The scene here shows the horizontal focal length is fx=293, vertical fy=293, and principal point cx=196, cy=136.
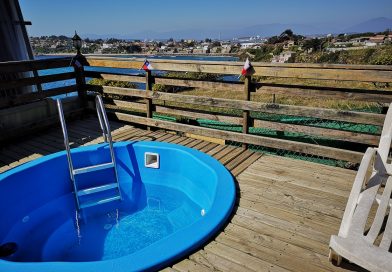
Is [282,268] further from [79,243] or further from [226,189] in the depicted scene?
[79,243]

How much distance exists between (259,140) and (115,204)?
8.09ft

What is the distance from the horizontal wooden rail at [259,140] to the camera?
4008 millimetres

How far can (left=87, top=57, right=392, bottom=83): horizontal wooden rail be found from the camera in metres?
3.59

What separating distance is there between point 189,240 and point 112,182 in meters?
2.62

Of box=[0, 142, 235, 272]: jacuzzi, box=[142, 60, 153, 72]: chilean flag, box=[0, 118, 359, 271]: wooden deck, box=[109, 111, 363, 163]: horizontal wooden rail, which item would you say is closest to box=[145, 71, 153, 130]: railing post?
box=[142, 60, 153, 72]: chilean flag

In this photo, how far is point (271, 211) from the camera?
312 cm

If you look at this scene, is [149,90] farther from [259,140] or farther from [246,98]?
[259,140]

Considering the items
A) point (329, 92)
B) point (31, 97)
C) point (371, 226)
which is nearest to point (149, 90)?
point (31, 97)

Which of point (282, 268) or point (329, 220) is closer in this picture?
point (282, 268)

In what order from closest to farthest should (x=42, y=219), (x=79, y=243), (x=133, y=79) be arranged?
(x=79, y=243) < (x=42, y=219) < (x=133, y=79)

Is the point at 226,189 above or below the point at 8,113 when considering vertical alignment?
below

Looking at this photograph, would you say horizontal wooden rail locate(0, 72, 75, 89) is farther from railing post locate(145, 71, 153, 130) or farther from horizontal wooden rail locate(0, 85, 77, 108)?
railing post locate(145, 71, 153, 130)

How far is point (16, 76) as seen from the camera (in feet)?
21.3

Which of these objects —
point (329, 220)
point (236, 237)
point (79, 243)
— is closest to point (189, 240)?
point (236, 237)
